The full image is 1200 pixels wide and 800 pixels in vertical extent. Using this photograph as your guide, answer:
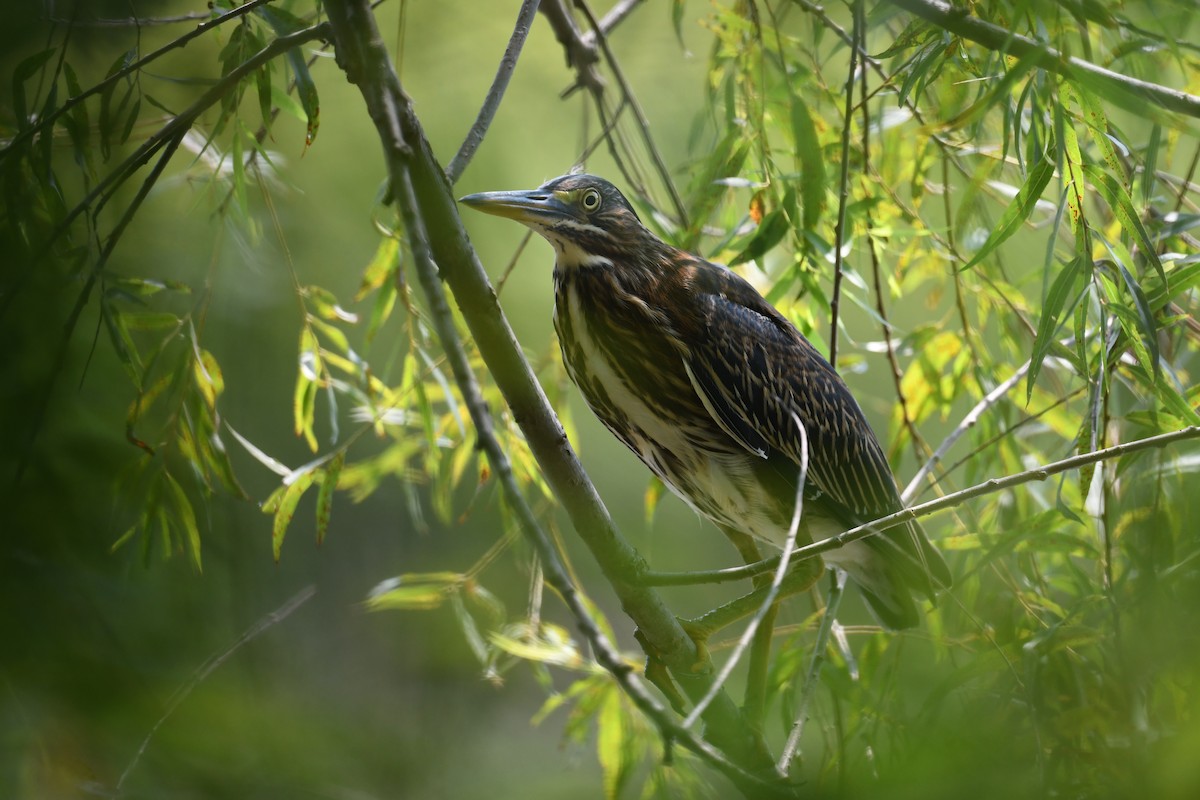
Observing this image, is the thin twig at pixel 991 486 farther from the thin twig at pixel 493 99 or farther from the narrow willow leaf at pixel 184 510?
the narrow willow leaf at pixel 184 510

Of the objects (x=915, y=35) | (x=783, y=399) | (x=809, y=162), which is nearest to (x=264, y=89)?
(x=809, y=162)

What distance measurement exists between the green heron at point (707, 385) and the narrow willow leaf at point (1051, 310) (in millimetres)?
544

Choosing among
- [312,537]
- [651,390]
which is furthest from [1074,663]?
[312,537]

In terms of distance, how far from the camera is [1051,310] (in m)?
1.47

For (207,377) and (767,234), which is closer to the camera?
(207,377)

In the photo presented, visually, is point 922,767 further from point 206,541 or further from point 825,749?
point 206,541

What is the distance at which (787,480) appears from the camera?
6.45 ft

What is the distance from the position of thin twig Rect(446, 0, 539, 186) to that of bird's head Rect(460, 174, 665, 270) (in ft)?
1.48

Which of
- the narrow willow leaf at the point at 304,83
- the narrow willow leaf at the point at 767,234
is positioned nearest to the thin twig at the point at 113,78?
the narrow willow leaf at the point at 304,83

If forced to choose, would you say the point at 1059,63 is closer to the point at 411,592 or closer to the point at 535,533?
the point at 535,533

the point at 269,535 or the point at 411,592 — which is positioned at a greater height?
the point at 411,592

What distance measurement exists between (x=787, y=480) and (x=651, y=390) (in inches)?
12.2

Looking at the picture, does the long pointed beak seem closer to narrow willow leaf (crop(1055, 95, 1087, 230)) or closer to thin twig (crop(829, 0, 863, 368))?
thin twig (crop(829, 0, 863, 368))

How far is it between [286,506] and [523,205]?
65cm
